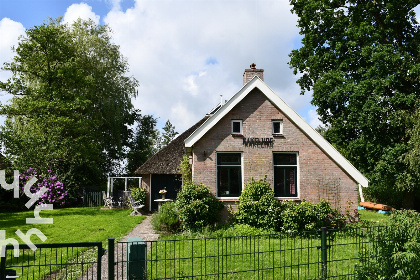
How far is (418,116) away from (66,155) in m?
23.4

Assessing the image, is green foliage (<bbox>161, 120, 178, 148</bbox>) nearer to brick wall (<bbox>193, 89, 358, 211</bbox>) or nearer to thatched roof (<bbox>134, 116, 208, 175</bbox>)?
thatched roof (<bbox>134, 116, 208, 175</bbox>)

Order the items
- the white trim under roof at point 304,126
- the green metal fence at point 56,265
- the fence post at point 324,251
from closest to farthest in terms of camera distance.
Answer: the green metal fence at point 56,265 → the fence post at point 324,251 → the white trim under roof at point 304,126

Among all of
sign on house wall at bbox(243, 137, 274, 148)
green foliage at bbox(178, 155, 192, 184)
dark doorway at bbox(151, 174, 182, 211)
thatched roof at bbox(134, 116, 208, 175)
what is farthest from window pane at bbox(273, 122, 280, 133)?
dark doorway at bbox(151, 174, 182, 211)

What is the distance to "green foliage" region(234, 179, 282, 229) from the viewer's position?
1294 centimetres

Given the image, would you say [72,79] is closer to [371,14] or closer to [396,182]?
[371,14]

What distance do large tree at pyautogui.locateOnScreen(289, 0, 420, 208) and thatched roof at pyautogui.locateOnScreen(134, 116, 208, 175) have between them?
8076 millimetres

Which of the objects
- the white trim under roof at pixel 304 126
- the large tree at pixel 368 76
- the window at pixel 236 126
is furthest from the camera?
the large tree at pixel 368 76

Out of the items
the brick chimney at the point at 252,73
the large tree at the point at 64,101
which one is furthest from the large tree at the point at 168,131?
the brick chimney at the point at 252,73

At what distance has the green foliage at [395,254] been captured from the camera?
612 centimetres

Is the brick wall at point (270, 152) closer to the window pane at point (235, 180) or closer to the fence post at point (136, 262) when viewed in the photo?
the window pane at point (235, 180)

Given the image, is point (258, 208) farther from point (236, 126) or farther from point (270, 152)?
point (236, 126)

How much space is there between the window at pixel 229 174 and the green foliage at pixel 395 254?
25.4ft

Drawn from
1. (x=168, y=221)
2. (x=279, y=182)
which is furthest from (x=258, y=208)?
(x=168, y=221)

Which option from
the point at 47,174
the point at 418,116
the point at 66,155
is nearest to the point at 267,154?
the point at 418,116
